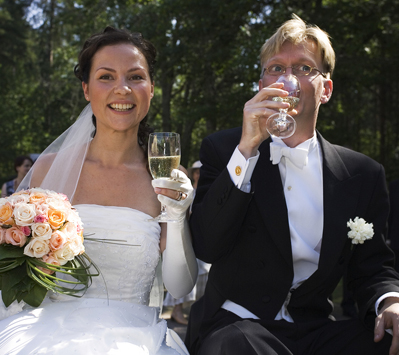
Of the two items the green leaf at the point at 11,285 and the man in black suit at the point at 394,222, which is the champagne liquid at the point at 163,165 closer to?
the green leaf at the point at 11,285

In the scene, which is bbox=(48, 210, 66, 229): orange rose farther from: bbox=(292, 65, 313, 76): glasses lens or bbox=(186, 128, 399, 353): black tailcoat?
bbox=(292, 65, 313, 76): glasses lens

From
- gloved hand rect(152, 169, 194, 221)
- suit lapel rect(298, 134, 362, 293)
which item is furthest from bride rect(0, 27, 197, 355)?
suit lapel rect(298, 134, 362, 293)

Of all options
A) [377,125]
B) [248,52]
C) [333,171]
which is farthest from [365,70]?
[377,125]

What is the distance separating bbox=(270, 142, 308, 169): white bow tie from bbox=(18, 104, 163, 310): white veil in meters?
1.15

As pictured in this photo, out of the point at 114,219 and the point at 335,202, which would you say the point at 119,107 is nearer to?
the point at 114,219

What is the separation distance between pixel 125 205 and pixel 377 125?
88.8 ft

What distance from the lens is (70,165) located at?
139 inches

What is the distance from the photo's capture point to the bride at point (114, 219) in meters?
2.53

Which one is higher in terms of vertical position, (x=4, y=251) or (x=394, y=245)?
(x=4, y=251)

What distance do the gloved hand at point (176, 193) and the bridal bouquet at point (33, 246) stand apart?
0.55 m

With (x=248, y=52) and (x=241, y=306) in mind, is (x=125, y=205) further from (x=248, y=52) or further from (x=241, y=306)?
(x=248, y=52)

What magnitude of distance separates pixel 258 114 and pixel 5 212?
1420mm

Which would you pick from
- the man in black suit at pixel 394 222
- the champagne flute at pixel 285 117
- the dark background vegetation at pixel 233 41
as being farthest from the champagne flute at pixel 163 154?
the dark background vegetation at pixel 233 41

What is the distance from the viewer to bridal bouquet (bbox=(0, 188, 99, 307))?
8.29ft
